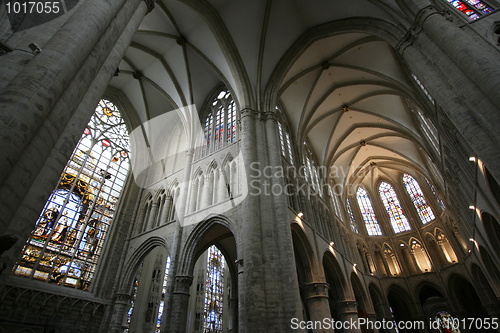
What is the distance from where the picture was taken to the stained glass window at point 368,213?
24.0 metres

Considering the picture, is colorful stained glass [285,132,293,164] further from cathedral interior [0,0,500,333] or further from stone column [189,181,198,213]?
stone column [189,181,198,213]

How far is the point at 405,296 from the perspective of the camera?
20.5 metres

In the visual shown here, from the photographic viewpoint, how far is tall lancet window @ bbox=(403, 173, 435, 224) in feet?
74.1

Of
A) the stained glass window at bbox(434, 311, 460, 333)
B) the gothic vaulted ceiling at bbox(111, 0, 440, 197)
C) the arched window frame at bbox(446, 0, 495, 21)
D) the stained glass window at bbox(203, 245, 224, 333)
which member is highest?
the gothic vaulted ceiling at bbox(111, 0, 440, 197)

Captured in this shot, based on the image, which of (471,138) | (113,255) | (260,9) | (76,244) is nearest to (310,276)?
(471,138)

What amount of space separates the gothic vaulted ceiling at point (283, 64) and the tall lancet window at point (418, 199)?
7.48m

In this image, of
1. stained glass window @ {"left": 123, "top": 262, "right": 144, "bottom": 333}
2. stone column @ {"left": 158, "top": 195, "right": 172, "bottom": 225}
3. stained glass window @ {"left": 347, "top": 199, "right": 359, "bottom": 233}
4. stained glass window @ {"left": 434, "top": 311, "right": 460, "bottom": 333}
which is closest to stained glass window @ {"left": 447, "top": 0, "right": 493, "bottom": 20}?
stone column @ {"left": 158, "top": 195, "right": 172, "bottom": 225}

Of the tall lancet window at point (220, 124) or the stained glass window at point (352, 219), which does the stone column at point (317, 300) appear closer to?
the tall lancet window at point (220, 124)

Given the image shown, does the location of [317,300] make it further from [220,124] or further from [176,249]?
[220,124]

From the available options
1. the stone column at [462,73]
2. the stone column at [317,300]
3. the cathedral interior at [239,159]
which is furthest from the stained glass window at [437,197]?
the stone column at [462,73]

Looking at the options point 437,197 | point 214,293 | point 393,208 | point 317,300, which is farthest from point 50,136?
point 393,208

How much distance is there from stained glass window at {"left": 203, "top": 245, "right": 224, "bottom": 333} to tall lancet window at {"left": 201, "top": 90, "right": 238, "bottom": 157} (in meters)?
7.92

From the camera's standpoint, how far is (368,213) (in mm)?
25094

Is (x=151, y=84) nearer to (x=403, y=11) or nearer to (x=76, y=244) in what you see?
(x=76, y=244)
